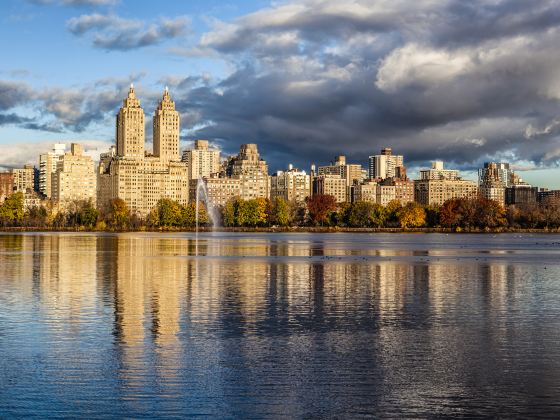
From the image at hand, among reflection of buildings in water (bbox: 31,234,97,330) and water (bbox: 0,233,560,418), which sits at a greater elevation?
reflection of buildings in water (bbox: 31,234,97,330)

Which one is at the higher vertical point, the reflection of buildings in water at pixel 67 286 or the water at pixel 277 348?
the reflection of buildings in water at pixel 67 286

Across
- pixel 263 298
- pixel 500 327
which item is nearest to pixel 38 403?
pixel 500 327

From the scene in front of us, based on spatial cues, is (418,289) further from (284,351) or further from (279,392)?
(279,392)

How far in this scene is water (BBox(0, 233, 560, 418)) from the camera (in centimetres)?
1862

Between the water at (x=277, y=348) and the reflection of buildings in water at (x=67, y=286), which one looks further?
the reflection of buildings in water at (x=67, y=286)

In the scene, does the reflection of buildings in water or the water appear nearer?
the water

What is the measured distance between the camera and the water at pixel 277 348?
61.1ft

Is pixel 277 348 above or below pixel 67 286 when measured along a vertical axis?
below

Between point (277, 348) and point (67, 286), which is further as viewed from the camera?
point (67, 286)

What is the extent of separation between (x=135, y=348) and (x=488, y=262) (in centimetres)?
4939

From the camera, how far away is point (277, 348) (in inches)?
979

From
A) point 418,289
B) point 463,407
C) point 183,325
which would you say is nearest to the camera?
point 463,407

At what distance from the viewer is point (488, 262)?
68438mm

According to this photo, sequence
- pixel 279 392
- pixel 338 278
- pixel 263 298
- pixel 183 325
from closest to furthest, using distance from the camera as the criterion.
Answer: pixel 279 392 → pixel 183 325 → pixel 263 298 → pixel 338 278
